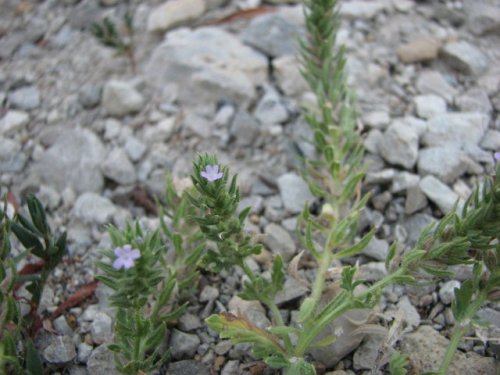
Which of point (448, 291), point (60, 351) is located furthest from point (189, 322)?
point (448, 291)

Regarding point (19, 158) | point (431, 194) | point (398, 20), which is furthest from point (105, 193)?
point (398, 20)

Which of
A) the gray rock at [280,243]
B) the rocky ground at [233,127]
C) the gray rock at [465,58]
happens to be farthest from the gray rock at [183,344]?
the gray rock at [465,58]

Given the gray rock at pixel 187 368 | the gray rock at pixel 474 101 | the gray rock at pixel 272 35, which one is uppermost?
the gray rock at pixel 272 35

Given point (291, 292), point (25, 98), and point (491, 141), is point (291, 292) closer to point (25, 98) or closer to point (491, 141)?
point (491, 141)

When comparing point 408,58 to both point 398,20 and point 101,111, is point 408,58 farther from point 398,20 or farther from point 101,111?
point 101,111

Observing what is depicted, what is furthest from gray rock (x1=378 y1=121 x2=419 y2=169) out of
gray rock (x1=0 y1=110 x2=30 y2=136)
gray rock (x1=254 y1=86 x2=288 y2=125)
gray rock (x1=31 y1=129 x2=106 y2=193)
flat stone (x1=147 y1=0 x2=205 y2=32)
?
gray rock (x1=0 y1=110 x2=30 y2=136)

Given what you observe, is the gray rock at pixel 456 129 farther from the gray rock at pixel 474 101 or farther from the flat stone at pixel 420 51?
the flat stone at pixel 420 51
